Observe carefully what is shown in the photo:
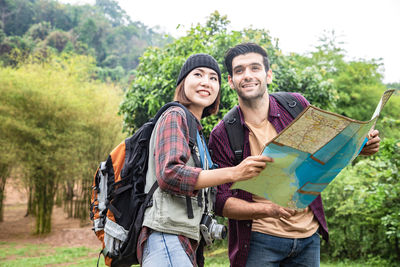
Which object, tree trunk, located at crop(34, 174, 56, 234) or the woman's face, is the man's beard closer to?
the woman's face

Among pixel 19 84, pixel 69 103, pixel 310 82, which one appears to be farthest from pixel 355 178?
pixel 19 84

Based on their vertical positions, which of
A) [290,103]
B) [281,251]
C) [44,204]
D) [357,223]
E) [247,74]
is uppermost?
[247,74]

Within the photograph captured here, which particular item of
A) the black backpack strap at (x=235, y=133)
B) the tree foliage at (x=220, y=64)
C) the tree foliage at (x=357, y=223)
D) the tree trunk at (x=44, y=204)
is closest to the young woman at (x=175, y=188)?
the black backpack strap at (x=235, y=133)

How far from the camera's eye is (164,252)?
1.31 meters

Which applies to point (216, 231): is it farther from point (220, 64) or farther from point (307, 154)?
point (220, 64)

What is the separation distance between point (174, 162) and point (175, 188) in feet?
0.31

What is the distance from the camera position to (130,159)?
1521 millimetres

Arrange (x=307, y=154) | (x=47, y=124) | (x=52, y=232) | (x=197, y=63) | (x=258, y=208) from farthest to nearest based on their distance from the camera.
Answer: (x=52, y=232), (x=47, y=124), (x=197, y=63), (x=258, y=208), (x=307, y=154)

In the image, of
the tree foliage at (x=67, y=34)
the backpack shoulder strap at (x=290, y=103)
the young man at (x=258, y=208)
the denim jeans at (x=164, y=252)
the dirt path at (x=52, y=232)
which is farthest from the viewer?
the tree foliage at (x=67, y=34)

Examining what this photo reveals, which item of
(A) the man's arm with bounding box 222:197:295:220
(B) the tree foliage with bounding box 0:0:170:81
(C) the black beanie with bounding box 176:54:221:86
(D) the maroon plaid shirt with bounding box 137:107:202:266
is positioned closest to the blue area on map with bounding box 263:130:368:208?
Result: (A) the man's arm with bounding box 222:197:295:220

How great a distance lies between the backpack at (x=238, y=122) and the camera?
1.81 meters

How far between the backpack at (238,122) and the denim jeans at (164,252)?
0.61 meters

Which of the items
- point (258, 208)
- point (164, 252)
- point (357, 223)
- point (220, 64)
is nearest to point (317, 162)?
point (258, 208)

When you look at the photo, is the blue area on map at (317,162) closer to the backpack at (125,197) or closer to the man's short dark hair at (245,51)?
the backpack at (125,197)
